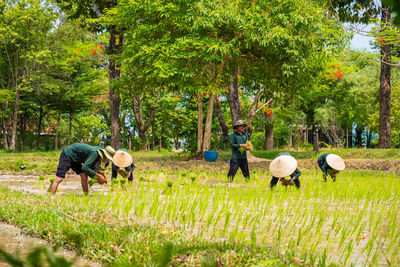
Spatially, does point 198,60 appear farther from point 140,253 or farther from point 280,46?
point 140,253

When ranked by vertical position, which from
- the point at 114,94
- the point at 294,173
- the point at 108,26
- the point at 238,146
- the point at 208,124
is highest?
the point at 108,26

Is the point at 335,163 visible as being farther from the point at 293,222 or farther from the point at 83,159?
the point at 83,159

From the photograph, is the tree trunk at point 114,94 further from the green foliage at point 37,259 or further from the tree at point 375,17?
the green foliage at point 37,259

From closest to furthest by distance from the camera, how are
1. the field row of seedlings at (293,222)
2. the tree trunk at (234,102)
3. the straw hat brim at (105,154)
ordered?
the field row of seedlings at (293,222) → the straw hat brim at (105,154) → the tree trunk at (234,102)

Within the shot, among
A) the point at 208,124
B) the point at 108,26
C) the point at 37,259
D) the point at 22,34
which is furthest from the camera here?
the point at 22,34

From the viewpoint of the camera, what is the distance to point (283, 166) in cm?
732

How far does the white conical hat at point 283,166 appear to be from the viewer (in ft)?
23.9

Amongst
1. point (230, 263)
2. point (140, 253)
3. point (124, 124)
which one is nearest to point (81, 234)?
point (140, 253)

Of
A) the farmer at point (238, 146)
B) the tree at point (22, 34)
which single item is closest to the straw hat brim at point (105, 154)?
the farmer at point (238, 146)

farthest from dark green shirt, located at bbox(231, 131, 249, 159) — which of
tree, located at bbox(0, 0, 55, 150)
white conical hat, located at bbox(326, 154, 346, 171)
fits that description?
tree, located at bbox(0, 0, 55, 150)

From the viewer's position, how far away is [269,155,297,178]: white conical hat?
7270 millimetres

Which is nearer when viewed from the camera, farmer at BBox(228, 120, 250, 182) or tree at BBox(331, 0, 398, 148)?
farmer at BBox(228, 120, 250, 182)

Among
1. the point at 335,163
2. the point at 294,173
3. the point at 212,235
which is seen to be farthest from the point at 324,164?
the point at 212,235

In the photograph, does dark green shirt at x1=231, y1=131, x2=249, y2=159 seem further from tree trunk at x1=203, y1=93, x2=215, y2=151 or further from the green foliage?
the green foliage
